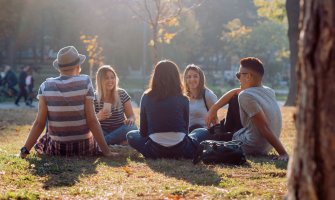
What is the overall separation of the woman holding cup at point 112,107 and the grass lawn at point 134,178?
44.3 inches

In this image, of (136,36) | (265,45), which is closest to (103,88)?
(136,36)

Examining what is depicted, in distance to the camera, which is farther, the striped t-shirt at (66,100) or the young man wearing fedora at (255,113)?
the young man wearing fedora at (255,113)

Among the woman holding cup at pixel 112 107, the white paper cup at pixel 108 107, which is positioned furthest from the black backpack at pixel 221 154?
the white paper cup at pixel 108 107

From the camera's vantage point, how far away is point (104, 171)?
5781 mm

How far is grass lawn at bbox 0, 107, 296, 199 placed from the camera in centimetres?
455

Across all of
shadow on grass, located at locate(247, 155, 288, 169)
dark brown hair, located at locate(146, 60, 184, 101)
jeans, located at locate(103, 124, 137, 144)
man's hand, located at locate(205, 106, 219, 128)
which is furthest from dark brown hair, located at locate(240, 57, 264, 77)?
jeans, located at locate(103, 124, 137, 144)

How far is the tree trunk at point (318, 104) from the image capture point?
8.64 ft

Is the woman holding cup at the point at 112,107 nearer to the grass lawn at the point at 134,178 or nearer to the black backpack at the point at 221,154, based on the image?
the grass lawn at the point at 134,178

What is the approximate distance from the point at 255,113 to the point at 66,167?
2277mm

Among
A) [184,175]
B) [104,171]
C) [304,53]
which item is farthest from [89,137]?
[304,53]

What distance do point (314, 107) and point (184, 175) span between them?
2979mm

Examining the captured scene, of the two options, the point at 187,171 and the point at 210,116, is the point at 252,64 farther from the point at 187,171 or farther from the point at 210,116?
the point at 187,171

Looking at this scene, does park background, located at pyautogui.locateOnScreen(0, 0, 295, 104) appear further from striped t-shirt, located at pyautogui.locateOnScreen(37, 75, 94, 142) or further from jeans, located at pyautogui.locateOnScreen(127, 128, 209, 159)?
striped t-shirt, located at pyautogui.locateOnScreen(37, 75, 94, 142)

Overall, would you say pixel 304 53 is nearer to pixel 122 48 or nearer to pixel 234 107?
pixel 234 107
